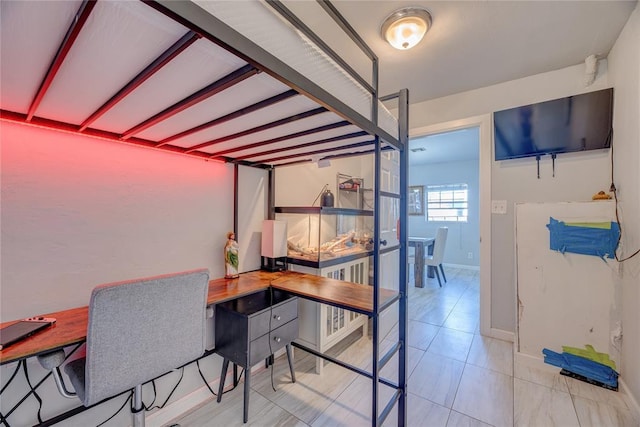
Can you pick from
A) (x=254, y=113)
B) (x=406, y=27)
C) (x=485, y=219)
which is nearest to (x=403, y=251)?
(x=254, y=113)

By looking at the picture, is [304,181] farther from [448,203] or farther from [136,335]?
[448,203]

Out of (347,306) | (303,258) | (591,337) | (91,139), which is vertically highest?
(91,139)

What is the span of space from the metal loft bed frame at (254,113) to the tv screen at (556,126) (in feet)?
5.29

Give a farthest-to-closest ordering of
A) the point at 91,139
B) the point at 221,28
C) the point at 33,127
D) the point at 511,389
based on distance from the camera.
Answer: the point at 511,389
the point at 91,139
the point at 33,127
the point at 221,28

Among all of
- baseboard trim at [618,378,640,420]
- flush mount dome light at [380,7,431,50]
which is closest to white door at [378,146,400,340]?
flush mount dome light at [380,7,431,50]

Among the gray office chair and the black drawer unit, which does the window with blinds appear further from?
the gray office chair

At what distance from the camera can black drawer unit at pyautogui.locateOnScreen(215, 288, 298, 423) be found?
152 cm

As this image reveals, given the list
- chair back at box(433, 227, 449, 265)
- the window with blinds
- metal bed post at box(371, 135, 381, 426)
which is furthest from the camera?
the window with blinds

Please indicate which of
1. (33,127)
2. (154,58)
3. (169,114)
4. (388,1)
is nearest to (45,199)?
(33,127)

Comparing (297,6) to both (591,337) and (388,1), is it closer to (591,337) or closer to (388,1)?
(388,1)

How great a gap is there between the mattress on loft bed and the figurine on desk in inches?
52.2

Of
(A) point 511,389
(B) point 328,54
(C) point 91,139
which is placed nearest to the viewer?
(B) point 328,54

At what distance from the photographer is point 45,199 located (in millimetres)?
1228

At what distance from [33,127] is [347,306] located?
5.89ft
